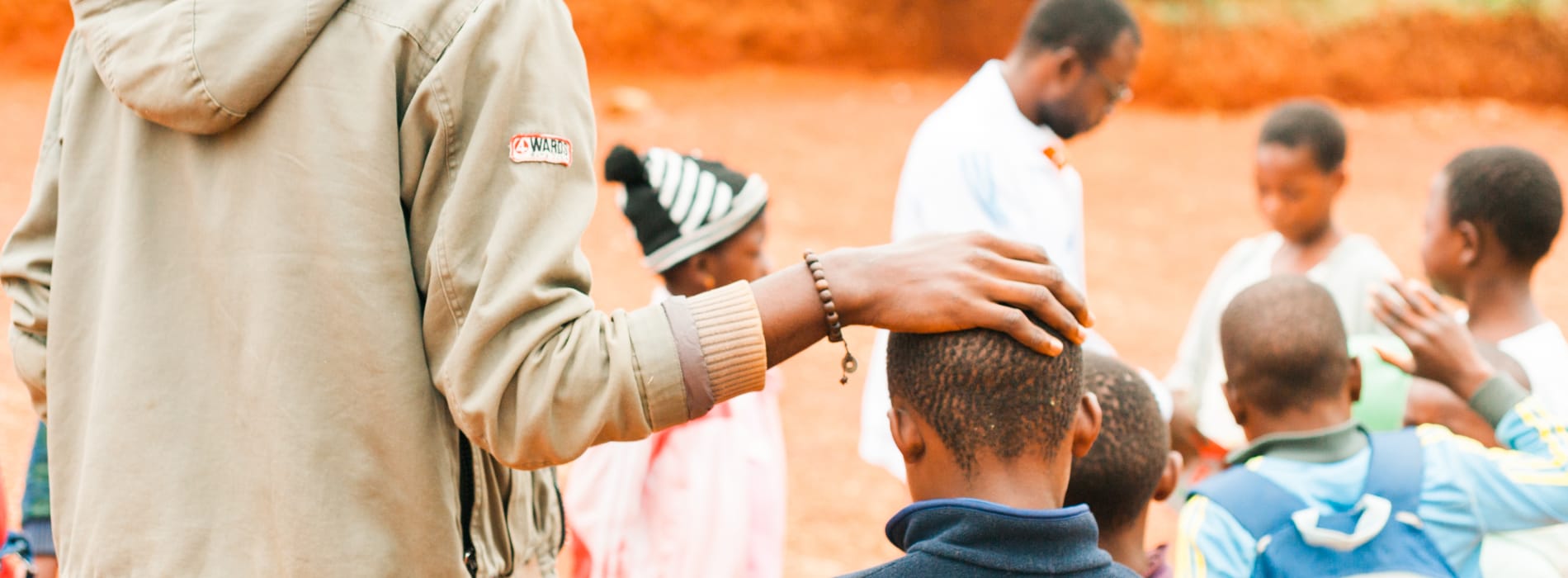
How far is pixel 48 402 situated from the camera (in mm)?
1922

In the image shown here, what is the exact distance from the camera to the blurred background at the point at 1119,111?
9297mm

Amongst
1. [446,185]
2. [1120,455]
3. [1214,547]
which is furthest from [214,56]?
[1214,547]

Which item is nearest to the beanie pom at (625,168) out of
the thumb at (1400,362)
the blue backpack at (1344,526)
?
the blue backpack at (1344,526)

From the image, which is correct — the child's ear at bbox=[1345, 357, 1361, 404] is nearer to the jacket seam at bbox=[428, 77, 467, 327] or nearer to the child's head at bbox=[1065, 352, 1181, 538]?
the child's head at bbox=[1065, 352, 1181, 538]

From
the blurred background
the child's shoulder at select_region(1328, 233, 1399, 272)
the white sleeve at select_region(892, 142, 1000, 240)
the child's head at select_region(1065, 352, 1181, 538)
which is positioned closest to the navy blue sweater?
the child's head at select_region(1065, 352, 1181, 538)

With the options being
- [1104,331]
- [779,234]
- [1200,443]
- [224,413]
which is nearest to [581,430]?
[224,413]

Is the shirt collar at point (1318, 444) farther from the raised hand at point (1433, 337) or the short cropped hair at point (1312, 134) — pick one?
the short cropped hair at point (1312, 134)

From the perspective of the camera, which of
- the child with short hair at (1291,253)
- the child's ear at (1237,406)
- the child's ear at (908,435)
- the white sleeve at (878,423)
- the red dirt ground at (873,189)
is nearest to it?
the child's ear at (908,435)

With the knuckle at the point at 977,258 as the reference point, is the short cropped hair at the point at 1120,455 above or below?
below

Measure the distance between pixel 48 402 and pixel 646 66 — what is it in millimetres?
12064

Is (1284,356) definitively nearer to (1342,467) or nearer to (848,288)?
(1342,467)

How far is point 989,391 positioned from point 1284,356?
1.13 metres

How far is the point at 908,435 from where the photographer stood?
195 centimetres

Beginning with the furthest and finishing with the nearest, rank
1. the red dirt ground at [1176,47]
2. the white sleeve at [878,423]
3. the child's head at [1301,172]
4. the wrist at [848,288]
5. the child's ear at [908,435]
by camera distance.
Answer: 1. the red dirt ground at [1176,47]
2. the child's head at [1301,172]
3. the white sleeve at [878,423]
4. the child's ear at [908,435]
5. the wrist at [848,288]
